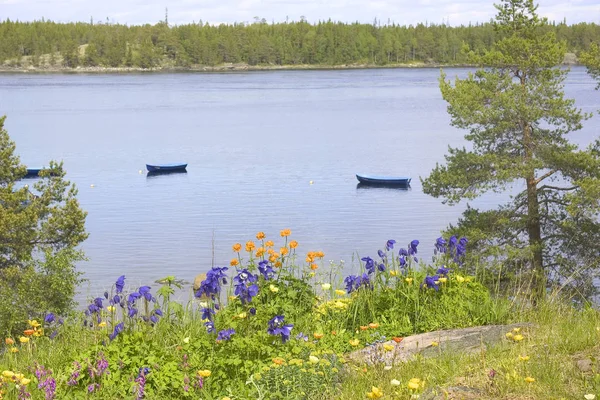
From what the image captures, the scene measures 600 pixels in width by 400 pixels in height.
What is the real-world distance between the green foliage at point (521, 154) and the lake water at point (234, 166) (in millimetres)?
5082

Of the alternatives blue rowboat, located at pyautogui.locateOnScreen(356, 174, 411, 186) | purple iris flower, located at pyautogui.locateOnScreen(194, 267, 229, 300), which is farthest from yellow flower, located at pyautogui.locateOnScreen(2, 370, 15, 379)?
blue rowboat, located at pyautogui.locateOnScreen(356, 174, 411, 186)

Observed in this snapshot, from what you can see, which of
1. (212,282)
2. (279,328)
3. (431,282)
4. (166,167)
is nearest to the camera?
(279,328)

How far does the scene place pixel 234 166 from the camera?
199ft

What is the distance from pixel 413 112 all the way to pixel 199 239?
59.4 metres

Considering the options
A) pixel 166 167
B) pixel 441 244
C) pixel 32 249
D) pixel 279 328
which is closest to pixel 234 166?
pixel 166 167

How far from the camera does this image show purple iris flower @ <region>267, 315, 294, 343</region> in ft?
18.3

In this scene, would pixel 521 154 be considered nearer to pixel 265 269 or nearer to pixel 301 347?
pixel 265 269

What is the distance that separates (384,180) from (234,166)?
14.2m

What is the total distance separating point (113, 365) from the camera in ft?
17.8

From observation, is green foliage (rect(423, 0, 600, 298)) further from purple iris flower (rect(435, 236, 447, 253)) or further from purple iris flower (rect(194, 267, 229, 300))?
purple iris flower (rect(194, 267, 229, 300))

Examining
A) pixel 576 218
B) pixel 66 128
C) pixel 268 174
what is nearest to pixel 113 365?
pixel 576 218

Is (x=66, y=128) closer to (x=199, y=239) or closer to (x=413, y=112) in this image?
(x=413, y=112)

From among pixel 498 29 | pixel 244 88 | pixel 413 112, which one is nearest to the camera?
pixel 498 29

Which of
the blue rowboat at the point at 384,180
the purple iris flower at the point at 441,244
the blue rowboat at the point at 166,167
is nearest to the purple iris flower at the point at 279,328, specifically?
the purple iris flower at the point at 441,244
